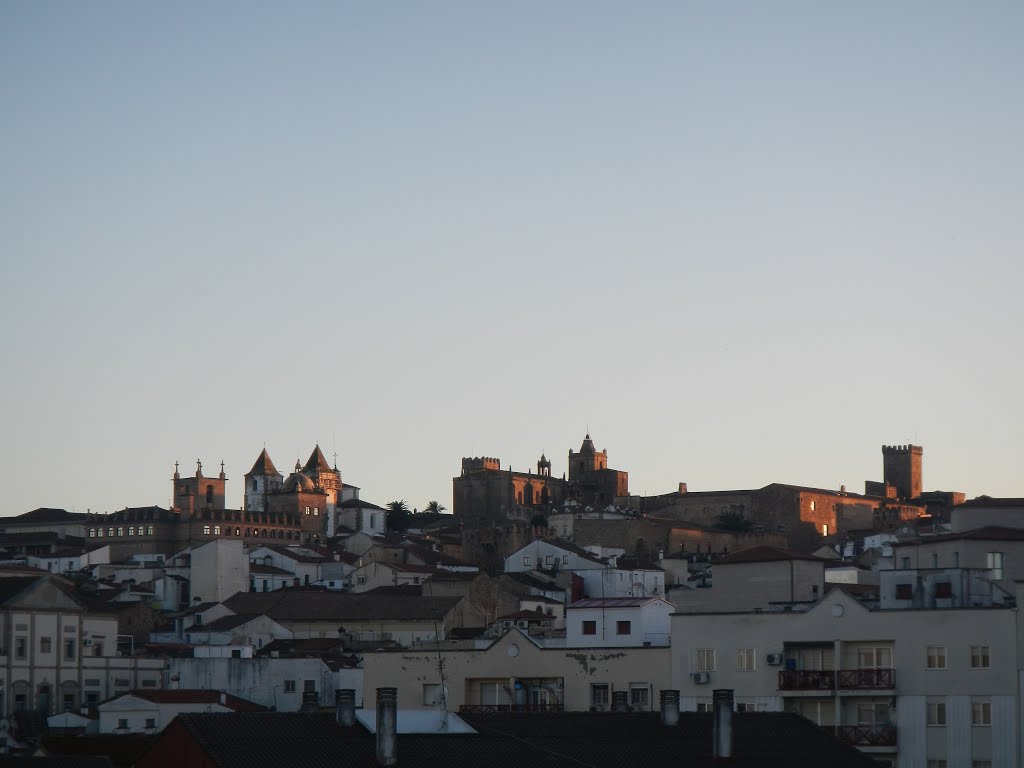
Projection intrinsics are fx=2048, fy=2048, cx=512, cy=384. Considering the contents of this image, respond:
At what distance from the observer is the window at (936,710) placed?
151ft

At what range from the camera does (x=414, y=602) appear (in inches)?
3718

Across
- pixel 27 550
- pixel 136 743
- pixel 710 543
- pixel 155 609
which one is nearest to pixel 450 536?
pixel 710 543

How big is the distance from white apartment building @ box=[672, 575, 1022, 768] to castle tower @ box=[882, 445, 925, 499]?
14720cm

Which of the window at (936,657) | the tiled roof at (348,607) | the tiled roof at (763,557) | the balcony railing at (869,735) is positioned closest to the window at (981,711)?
the window at (936,657)

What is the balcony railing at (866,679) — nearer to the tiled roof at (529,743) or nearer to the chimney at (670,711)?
the tiled roof at (529,743)

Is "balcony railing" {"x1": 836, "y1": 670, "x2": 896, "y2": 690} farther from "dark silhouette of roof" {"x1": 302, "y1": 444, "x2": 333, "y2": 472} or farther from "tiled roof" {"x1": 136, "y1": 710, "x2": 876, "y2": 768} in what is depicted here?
"dark silhouette of roof" {"x1": 302, "y1": 444, "x2": 333, "y2": 472}

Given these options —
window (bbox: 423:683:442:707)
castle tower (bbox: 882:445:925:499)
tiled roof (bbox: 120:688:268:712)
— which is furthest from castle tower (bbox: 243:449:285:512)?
window (bbox: 423:683:442:707)

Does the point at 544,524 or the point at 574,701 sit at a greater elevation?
the point at 544,524

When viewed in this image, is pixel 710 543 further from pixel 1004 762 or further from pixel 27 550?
pixel 1004 762

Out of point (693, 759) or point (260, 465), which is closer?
point (693, 759)

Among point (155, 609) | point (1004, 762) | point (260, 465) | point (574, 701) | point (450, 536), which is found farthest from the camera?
point (260, 465)

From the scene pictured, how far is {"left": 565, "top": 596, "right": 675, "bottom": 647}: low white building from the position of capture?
60625mm

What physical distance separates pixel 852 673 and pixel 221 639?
48082 mm

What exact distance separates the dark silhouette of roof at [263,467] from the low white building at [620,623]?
121195 millimetres
